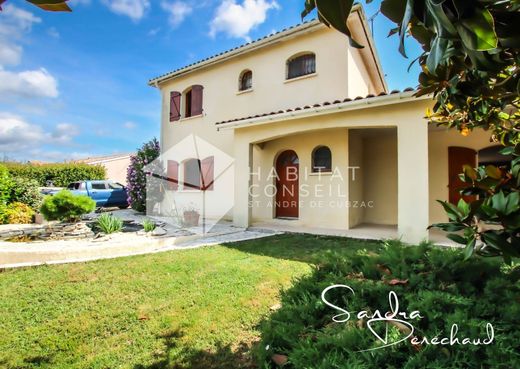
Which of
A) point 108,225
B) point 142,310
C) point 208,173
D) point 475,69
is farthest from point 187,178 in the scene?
point 475,69

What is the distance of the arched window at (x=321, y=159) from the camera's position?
10539 mm

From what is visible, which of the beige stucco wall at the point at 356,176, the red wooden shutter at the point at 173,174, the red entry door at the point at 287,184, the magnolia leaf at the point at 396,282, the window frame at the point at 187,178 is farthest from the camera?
the red wooden shutter at the point at 173,174

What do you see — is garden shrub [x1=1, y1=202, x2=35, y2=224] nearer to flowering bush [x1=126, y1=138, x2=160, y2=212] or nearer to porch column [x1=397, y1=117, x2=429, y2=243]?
flowering bush [x1=126, y1=138, x2=160, y2=212]

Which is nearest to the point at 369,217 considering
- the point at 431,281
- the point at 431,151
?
the point at 431,151

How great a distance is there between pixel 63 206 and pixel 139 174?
262 inches

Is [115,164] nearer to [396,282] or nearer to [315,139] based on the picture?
[315,139]

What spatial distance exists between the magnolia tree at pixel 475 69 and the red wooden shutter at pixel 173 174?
553 inches

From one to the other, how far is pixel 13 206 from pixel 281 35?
13652mm

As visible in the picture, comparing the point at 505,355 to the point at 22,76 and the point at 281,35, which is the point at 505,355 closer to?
the point at 22,76

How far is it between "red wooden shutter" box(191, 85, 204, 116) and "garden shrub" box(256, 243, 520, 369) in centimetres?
1300

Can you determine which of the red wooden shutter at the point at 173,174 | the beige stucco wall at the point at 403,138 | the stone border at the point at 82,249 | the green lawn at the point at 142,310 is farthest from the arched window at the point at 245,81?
the green lawn at the point at 142,310

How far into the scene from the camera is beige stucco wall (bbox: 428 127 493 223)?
10.1m

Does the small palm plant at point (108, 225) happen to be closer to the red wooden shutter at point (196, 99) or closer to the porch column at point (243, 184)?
the porch column at point (243, 184)

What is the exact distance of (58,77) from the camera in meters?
8.33
